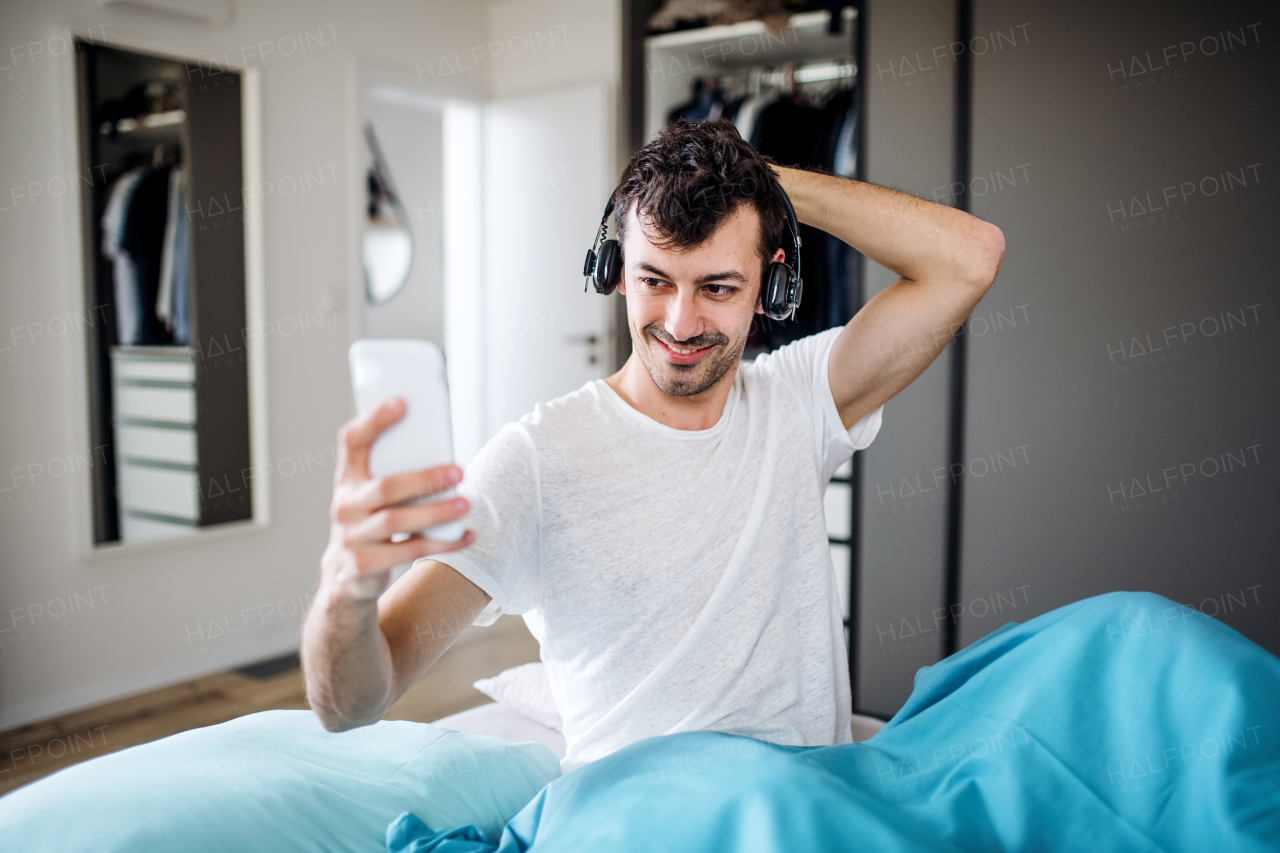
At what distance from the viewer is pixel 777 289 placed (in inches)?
48.9

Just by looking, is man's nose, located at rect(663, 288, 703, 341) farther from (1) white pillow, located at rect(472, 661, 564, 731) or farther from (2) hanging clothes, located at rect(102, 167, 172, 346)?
(2) hanging clothes, located at rect(102, 167, 172, 346)

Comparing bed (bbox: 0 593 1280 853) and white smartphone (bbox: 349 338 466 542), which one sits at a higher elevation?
white smartphone (bbox: 349 338 466 542)

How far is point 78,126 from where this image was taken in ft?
8.54

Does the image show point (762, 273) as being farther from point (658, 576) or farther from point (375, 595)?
point (375, 595)

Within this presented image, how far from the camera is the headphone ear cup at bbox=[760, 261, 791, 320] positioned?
1.24 m

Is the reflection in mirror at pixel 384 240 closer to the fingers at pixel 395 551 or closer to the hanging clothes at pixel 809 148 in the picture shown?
the hanging clothes at pixel 809 148

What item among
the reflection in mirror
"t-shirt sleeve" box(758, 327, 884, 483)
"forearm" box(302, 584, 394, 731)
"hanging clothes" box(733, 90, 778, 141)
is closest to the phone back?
"forearm" box(302, 584, 394, 731)

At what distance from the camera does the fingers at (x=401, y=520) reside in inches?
25.8

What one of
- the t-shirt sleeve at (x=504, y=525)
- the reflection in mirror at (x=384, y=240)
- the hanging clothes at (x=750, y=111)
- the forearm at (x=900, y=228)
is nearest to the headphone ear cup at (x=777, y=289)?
the forearm at (x=900, y=228)

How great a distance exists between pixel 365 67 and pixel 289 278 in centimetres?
88

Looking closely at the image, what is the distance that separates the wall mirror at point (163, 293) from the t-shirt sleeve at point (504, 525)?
2.13 m

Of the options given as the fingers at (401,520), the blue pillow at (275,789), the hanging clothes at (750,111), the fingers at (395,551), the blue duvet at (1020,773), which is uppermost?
the hanging clothes at (750,111)

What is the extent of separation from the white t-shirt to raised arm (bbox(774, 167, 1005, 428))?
24cm

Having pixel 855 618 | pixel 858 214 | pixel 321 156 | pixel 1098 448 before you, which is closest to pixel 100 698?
pixel 321 156
